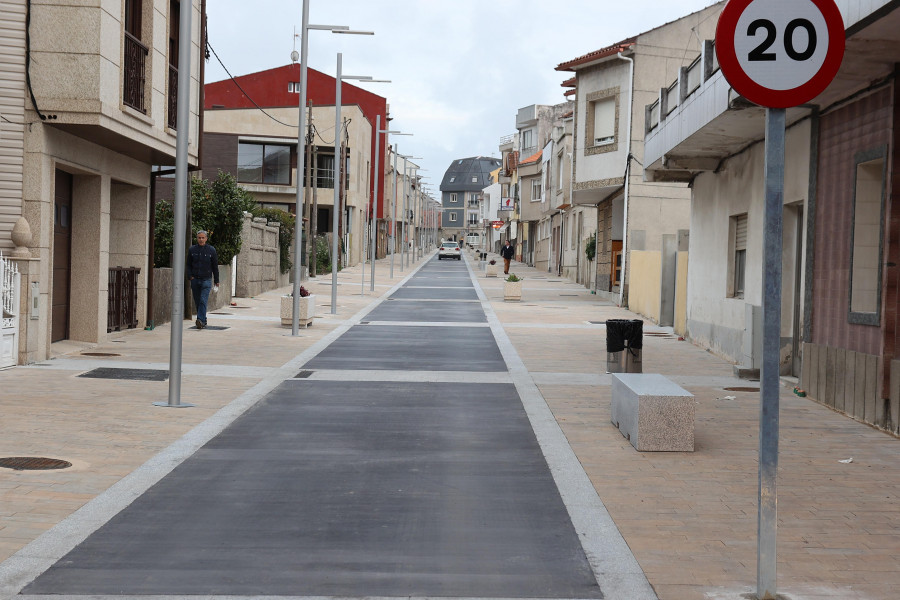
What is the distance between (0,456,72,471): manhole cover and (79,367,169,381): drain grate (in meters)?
4.90

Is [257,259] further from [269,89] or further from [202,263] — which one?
[269,89]

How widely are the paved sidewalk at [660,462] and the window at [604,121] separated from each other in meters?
16.7

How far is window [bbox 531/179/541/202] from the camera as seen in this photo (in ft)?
235

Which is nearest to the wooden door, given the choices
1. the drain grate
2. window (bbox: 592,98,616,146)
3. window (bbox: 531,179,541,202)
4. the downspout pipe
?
the drain grate

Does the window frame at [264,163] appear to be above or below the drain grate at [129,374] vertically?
above

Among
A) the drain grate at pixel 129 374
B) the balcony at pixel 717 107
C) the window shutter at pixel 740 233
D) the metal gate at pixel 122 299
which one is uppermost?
the balcony at pixel 717 107

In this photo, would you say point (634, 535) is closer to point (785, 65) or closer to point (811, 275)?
point (785, 65)

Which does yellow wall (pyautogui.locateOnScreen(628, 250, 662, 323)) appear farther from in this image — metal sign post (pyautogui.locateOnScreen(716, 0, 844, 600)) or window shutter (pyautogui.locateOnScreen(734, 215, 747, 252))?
metal sign post (pyautogui.locateOnScreen(716, 0, 844, 600))

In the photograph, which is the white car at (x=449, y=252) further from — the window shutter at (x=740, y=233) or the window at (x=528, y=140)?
the window shutter at (x=740, y=233)

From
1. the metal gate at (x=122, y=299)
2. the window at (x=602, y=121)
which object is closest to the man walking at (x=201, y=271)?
the metal gate at (x=122, y=299)

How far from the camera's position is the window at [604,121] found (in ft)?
106

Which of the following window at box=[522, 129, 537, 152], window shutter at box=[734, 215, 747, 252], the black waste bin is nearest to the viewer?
the black waste bin

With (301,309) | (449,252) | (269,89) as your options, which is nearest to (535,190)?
(269,89)

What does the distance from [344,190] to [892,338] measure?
51.0 metres
